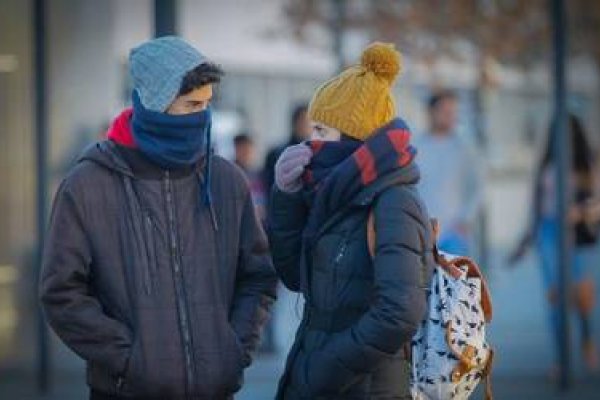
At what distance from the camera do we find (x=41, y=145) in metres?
8.25

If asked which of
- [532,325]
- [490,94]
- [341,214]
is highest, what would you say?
[341,214]

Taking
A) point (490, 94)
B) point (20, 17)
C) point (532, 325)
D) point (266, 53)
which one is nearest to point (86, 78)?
point (20, 17)

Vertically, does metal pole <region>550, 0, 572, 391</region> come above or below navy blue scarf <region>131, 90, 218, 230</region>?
below

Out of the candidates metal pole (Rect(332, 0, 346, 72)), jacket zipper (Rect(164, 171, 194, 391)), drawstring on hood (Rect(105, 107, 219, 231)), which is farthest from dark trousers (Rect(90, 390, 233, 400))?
metal pole (Rect(332, 0, 346, 72))

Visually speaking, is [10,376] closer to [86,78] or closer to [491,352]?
[86,78]

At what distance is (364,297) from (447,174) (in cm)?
457

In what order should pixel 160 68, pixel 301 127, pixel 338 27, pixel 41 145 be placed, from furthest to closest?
pixel 338 27
pixel 301 127
pixel 41 145
pixel 160 68

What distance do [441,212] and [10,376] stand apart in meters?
Answer: 2.78

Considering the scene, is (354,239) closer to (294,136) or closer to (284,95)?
(294,136)

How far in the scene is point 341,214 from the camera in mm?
3961

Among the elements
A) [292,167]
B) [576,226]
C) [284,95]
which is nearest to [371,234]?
[292,167]

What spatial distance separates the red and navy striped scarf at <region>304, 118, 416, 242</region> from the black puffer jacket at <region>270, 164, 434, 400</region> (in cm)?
3

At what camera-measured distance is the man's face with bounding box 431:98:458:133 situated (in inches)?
330

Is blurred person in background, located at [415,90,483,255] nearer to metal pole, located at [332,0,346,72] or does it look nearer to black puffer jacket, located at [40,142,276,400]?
black puffer jacket, located at [40,142,276,400]
